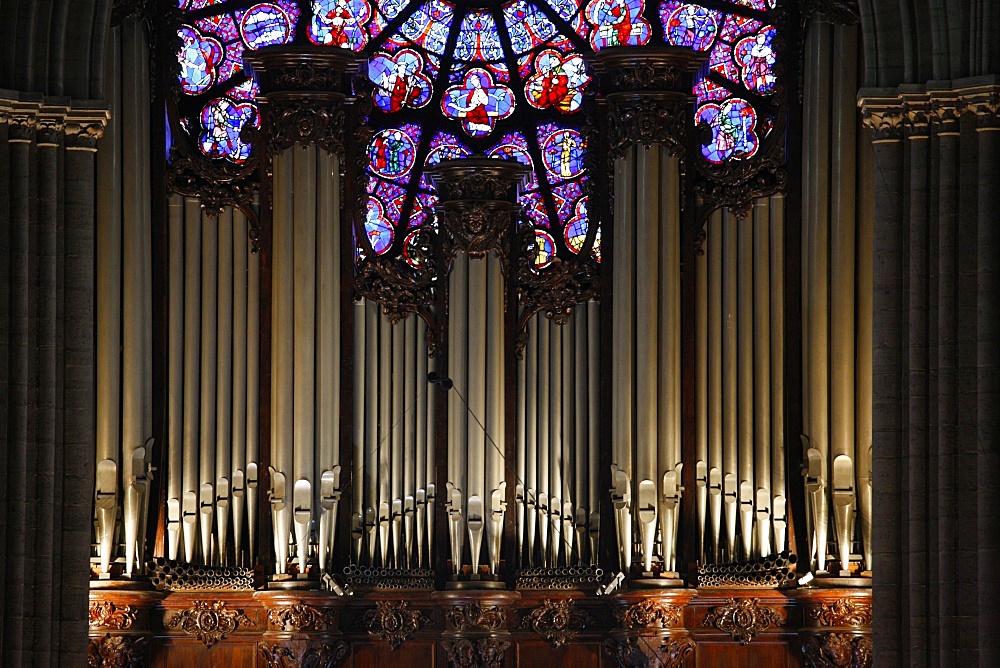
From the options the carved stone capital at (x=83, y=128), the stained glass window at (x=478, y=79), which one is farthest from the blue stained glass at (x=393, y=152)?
the carved stone capital at (x=83, y=128)

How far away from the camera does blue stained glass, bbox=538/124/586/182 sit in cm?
1573

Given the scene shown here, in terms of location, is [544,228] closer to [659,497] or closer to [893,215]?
[659,497]

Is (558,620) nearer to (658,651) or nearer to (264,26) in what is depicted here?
(658,651)

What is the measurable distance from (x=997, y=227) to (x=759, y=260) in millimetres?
2923

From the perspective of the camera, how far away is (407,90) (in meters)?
15.9

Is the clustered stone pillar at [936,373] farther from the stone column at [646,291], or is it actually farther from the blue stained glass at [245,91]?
the blue stained glass at [245,91]

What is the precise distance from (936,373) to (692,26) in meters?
4.27

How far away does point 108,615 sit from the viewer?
14211 millimetres

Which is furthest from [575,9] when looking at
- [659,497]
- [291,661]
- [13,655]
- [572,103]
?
[13,655]

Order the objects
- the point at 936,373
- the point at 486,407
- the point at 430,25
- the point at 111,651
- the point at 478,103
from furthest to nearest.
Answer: the point at 430,25
the point at 478,103
the point at 486,407
the point at 111,651
the point at 936,373

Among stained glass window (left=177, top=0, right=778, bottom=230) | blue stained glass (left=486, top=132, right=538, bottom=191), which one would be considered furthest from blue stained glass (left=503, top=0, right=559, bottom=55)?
blue stained glass (left=486, top=132, right=538, bottom=191)

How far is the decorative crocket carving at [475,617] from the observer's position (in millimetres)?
14656

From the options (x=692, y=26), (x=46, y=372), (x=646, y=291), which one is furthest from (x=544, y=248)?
(x=46, y=372)

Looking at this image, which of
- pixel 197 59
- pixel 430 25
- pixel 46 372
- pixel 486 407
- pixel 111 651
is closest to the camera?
pixel 46 372
